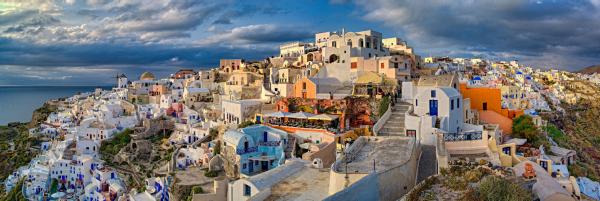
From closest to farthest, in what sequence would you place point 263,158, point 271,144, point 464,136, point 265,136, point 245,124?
point 464,136 < point 263,158 < point 271,144 < point 265,136 < point 245,124

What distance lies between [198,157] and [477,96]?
60.3 ft

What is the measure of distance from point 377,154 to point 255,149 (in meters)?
10.2

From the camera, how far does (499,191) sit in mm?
11242

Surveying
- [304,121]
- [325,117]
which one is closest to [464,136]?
[325,117]

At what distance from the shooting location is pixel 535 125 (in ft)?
82.4

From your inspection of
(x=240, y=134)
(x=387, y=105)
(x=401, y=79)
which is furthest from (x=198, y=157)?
(x=401, y=79)

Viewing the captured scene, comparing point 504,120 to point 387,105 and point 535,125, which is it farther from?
point 387,105

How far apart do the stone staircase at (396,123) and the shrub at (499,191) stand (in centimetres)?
1055

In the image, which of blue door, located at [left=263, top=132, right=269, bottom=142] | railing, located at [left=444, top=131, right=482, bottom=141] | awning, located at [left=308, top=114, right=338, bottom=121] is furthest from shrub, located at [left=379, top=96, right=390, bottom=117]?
railing, located at [left=444, top=131, right=482, bottom=141]

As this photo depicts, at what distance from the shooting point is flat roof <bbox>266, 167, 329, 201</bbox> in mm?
15055

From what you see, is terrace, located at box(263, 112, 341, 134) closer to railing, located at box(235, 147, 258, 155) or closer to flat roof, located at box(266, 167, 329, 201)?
railing, located at box(235, 147, 258, 155)

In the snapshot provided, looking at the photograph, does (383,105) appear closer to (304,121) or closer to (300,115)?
(304,121)

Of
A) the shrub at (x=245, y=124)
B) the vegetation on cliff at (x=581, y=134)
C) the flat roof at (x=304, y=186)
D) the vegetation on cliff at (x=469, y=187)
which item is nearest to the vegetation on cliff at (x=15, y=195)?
the shrub at (x=245, y=124)

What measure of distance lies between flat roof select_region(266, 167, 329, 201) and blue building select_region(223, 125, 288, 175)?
6733 millimetres
